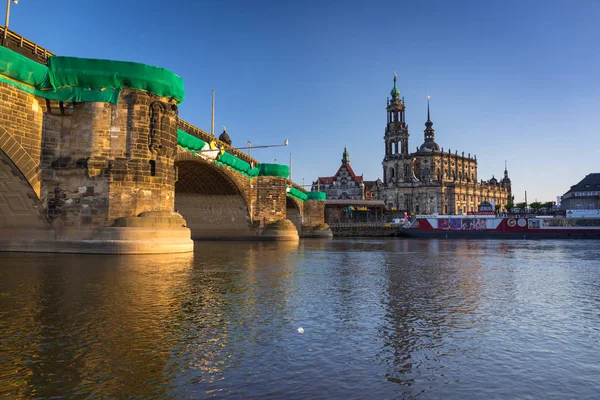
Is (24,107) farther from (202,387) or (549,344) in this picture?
(549,344)

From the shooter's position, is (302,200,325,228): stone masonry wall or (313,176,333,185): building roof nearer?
(302,200,325,228): stone masonry wall

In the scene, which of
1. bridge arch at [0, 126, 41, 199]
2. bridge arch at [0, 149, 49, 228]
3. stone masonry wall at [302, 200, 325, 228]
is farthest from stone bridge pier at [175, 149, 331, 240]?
stone masonry wall at [302, 200, 325, 228]

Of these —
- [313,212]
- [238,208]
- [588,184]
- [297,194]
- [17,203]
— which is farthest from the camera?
[588,184]

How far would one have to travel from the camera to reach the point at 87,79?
25156 mm

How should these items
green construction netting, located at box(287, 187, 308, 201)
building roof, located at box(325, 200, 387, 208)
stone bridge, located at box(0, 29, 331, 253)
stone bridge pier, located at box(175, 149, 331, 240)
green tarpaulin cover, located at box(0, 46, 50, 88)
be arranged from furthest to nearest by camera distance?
building roof, located at box(325, 200, 387, 208) → green construction netting, located at box(287, 187, 308, 201) → stone bridge pier, located at box(175, 149, 331, 240) → stone bridge, located at box(0, 29, 331, 253) → green tarpaulin cover, located at box(0, 46, 50, 88)

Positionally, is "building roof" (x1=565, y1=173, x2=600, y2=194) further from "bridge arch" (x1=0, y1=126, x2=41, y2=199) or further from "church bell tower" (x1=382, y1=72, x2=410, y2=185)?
"bridge arch" (x1=0, y1=126, x2=41, y2=199)

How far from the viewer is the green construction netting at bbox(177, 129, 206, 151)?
1336 inches

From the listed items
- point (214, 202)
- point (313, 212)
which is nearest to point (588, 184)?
point (313, 212)

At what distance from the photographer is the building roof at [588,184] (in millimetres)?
143625

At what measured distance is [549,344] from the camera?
7.45 m

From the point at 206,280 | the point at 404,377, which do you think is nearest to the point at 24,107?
the point at 206,280

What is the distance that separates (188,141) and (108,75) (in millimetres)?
10165

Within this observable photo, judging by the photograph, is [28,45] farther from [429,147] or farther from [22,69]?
[429,147]

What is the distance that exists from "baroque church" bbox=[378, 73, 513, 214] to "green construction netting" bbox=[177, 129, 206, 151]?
404 feet
